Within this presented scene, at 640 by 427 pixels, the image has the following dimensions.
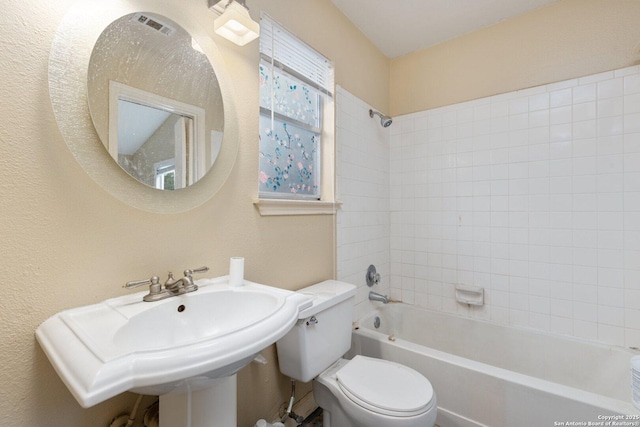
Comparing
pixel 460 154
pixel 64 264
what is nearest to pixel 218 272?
pixel 64 264

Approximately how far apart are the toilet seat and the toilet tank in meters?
0.11

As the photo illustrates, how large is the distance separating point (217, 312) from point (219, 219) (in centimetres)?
39

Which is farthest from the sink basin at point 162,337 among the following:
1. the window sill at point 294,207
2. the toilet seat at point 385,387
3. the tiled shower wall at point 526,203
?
the tiled shower wall at point 526,203

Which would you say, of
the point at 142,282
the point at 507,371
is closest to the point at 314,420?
the point at 507,371

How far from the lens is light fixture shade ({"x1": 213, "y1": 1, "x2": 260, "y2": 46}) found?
1.10 metres

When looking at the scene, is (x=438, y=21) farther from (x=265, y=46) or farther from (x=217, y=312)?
(x=217, y=312)

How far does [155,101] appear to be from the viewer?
3.35ft

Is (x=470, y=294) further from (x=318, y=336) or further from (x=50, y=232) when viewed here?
(x=50, y=232)

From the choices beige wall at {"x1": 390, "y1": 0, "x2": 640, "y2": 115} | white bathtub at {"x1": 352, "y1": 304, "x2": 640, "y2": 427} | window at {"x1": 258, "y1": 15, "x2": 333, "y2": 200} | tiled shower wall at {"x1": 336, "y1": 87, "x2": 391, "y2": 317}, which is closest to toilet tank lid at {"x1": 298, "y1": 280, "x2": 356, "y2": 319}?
tiled shower wall at {"x1": 336, "y1": 87, "x2": 391, "y2": 317}

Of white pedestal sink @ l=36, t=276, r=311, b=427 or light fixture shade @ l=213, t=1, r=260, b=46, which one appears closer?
white pedestal sink @ l=36, t=276, r=311, b=427

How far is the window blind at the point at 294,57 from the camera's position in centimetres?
147

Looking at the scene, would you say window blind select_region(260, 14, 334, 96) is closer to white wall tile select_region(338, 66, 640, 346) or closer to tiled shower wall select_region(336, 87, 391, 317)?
tiled shower wall select_region(336, 87, 391, 317)

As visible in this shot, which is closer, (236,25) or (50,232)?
(50,232)

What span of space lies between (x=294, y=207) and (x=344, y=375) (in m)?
0.86
